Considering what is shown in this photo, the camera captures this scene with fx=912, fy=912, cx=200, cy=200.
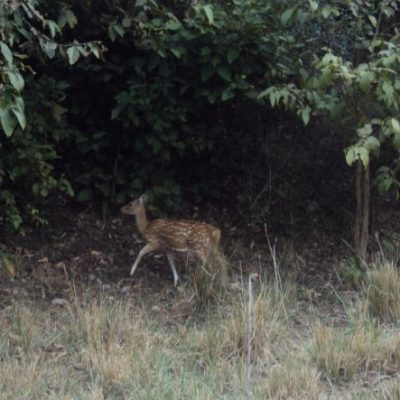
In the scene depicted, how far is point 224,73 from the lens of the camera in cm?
929

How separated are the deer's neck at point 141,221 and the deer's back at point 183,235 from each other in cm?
15

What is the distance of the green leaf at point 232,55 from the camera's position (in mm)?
9078

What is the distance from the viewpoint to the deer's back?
9.16 metres

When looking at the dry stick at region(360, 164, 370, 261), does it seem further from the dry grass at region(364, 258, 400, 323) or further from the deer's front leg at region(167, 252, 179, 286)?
the deer's front leg at region(167, 252, 179, 286)

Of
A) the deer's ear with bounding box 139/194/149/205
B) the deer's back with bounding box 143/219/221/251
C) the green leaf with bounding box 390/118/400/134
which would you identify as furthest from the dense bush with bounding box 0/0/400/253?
the deer's back with bounding box 143/219/221/251

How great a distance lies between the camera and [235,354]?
7.06m

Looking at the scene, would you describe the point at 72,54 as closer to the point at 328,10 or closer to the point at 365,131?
the point at 328,10

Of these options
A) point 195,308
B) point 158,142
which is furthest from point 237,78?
point 195,308

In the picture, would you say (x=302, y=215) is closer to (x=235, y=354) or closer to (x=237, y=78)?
(x=237, y=78)

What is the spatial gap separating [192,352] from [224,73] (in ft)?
10.9

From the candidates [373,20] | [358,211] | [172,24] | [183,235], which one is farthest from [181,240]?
[373,20]

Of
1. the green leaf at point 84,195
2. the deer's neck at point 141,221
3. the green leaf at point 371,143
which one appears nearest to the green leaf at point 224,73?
the deer's neck at point 141,221

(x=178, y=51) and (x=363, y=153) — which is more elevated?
(x=178, y=51)

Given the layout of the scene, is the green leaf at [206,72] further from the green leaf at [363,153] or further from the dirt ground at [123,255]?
the green leaf at [363,153]
